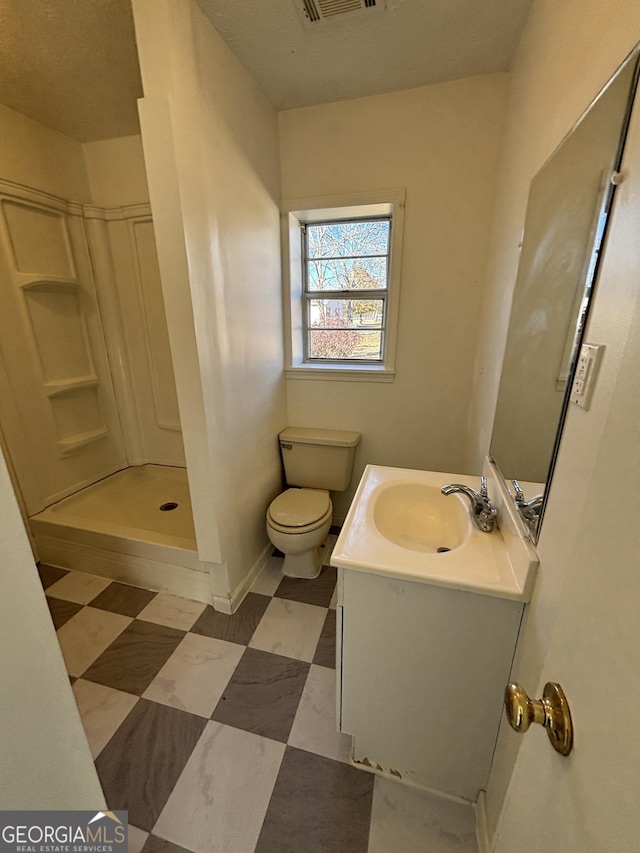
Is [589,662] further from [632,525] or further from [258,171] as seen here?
[258,171]

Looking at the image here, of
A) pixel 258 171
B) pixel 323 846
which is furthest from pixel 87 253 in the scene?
pixel 323 846

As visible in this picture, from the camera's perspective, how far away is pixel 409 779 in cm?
103

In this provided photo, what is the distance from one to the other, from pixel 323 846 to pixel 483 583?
0.88 metres

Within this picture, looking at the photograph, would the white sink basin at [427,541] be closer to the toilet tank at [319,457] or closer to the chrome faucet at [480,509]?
the chrome faucet at [480,509]

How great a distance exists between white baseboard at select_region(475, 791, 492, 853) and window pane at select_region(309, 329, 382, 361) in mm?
1905

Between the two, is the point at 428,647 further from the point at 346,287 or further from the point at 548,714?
the point at 346,287

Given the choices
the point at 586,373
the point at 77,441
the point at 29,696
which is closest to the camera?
the point at 29,696

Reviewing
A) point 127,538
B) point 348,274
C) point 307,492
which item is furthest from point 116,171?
point 307,492

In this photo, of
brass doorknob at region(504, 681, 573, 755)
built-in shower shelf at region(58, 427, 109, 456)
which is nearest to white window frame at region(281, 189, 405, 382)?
built-in shower shelf at region(58, 427, 109, 456)

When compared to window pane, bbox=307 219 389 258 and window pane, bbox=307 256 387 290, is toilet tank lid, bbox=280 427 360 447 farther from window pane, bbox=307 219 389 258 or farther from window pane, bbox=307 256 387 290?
window pane, bbox=307 219 389 258

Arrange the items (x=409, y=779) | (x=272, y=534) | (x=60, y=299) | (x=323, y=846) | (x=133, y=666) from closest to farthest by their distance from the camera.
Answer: (x=323, y=846), (x=409, y=779), (x=133, y=666), (x=272, y=534), (x=60, y=299)

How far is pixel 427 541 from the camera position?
1170 mm

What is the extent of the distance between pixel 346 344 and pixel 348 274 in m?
0.42

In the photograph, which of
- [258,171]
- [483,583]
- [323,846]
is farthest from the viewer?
[258,171]
